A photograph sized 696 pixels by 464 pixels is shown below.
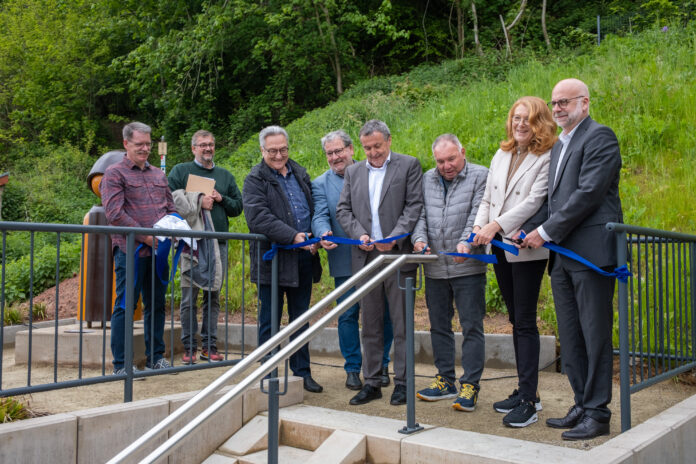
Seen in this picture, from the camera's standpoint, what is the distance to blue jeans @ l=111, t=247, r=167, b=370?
4.83 metres

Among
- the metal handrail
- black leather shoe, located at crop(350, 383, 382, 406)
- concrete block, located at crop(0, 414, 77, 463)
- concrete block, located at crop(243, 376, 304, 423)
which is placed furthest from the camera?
black leather shoe, located at crop(350, 383, 382, 406)

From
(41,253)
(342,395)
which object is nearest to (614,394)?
(342,395)

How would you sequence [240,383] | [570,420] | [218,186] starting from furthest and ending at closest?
[218,186], [570,420], [240,383]

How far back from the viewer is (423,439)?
11.3ft

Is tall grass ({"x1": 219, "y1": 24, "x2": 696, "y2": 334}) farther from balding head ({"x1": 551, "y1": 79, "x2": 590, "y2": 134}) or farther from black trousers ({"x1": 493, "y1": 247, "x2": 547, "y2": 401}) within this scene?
balding head ({"x1": 551, "y1": 79, "x2": 590, "y2": 134})

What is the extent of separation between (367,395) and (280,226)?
138 cm

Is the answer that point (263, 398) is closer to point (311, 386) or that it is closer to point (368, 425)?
point (311, 386)

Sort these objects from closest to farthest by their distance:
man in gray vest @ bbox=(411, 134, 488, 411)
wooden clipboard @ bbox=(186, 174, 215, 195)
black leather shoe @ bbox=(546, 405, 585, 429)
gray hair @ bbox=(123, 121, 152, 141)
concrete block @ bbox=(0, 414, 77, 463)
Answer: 1. concrete block @ bbox=(0, 414, 77, 463)
2. black leather shoe @ bbox=(546, 405, 585, 429)
3. man in gray vest @ bbox=(411, 134, 488, 411)
4. gray hair @ bbox=(123, 121, 152, 141)
5. wooden clipboard @ bbox=(186, 174, 215, 195)

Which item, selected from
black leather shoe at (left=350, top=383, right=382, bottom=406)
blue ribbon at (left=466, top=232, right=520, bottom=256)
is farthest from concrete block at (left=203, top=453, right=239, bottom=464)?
blue ribbon at (left=466, top=232, right=520, bottom=256)

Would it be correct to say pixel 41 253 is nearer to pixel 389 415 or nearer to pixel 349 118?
pixel 349 118

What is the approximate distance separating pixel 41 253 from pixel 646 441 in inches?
412

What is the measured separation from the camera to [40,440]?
10.8ft

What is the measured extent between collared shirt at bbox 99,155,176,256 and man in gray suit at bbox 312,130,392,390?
124 centimetres

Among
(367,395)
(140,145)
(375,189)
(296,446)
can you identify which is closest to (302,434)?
(296,446)
